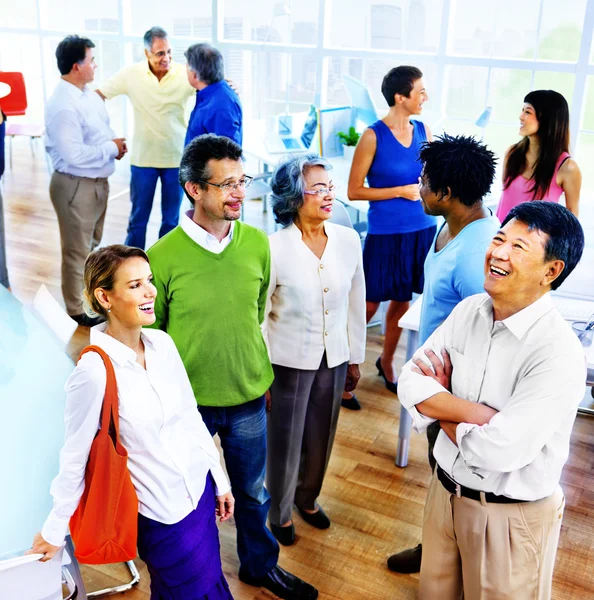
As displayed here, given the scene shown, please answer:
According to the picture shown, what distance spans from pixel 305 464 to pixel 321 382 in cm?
39

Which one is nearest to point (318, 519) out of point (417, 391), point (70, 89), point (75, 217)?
point (417, 391)

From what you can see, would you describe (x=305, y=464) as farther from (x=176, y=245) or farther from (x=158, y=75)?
(x=158, y=75)

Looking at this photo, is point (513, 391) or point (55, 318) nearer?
point (513, 391)

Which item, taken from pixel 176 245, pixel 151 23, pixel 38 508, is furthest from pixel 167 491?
pixel 151 23

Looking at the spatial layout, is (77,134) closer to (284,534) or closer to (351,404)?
(351,404)

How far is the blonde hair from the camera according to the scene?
1742 millimetres

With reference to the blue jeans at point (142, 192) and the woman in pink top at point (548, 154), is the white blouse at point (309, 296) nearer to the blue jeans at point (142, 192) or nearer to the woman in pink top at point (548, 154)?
the woman in pink top at point (548, 154)

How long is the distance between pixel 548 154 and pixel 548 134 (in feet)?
0.31

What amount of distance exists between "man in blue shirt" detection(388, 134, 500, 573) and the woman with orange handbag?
0.77m

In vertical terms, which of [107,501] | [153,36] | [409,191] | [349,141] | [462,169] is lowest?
[107,501]

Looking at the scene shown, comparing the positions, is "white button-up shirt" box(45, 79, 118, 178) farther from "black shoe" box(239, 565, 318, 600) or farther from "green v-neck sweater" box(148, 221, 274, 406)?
"black shoe" box(239, 565, 318, 600)

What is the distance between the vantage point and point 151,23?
746cm

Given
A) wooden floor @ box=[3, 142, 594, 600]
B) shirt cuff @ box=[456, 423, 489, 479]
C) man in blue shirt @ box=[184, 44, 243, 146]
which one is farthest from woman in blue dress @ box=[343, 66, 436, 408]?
shirt cuff @ box=[456, 423, 489, 479]

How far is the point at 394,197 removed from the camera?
3.54 m
